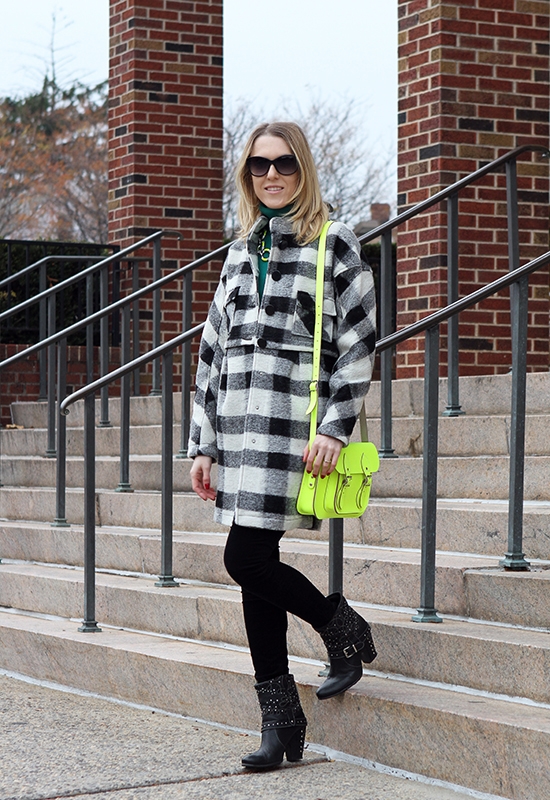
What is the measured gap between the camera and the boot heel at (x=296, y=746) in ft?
11.8

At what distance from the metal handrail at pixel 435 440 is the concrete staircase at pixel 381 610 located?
99 mm

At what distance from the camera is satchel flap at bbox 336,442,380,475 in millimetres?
3387

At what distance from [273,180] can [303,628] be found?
1551mm

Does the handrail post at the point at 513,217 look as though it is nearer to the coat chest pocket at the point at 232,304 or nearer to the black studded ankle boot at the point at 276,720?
the coat chest pocket at the point at 232,304

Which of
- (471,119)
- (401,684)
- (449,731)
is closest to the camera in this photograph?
(449,731)

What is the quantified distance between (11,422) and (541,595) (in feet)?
18.7

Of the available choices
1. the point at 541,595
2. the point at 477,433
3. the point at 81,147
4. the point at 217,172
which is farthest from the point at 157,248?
the point at 81,147

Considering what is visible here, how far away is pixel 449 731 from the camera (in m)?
3.36

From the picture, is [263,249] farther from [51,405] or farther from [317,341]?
[51,405]

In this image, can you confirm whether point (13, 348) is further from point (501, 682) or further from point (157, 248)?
point (501, 682)

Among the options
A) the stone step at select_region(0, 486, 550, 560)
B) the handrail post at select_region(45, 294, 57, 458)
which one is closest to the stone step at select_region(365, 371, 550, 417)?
the stone step at select_region(0, 486, 550, 560)

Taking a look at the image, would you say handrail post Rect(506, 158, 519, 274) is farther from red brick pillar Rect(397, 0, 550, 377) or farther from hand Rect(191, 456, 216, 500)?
hand Rect(191, 456, 216, 500)

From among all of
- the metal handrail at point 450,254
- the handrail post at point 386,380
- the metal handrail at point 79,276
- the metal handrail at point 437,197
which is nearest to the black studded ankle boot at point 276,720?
the handrail post at point 386,380

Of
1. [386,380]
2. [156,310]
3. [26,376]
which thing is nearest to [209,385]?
[386,380]
